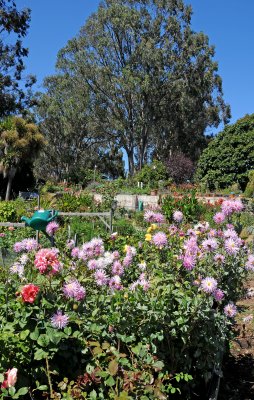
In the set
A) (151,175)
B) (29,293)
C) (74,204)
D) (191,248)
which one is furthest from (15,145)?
(29,293)

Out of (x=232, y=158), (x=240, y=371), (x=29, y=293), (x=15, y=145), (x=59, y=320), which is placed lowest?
(x=240, y=371)

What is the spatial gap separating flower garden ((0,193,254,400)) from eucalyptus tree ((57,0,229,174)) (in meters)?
28.0

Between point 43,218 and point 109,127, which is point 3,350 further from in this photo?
point 109,127

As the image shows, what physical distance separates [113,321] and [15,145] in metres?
21.1

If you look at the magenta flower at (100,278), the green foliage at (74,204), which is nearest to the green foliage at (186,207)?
the green foliage at (74,204)

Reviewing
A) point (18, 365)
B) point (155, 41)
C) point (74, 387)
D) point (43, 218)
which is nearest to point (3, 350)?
point (18, 365)

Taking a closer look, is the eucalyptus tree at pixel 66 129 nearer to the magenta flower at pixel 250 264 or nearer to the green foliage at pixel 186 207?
the green foliage at pixel 186 207

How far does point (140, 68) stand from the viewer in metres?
31.2

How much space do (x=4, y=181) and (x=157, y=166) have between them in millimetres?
7540

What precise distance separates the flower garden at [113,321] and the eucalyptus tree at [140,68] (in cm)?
2803

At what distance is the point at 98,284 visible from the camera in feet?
7.98

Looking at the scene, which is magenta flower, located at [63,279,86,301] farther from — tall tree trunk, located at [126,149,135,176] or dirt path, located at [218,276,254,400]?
tall tree trunk, located at [126,149,135,176]

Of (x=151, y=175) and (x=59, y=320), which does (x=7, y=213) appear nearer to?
(x=59, y=320)

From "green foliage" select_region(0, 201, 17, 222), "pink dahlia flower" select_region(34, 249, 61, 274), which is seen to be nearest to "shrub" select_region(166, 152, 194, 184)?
"green foliage" select_region(0, 201, 17, 222)
